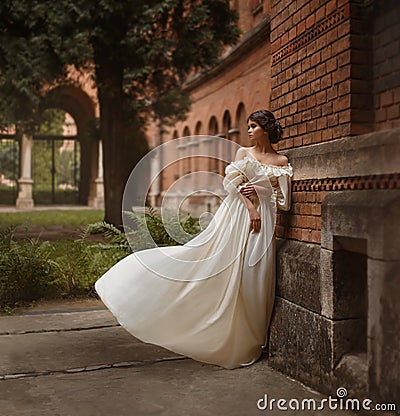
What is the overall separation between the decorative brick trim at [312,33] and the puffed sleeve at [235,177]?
3.16 ft

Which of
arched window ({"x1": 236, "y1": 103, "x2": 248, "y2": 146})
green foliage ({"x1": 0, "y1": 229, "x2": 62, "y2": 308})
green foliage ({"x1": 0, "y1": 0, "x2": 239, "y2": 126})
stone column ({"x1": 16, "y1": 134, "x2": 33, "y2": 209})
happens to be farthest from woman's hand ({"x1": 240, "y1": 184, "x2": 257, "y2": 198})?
stone column ({"x1": 16, "y1": 134, "x2": 33, "y2": 209})

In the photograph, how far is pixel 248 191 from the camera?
4.33 m

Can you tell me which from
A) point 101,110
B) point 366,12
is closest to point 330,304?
point 366,12

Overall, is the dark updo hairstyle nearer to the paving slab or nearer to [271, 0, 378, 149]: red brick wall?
[271, 0, 378, 149]: red brick wall

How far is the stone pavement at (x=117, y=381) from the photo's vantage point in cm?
342

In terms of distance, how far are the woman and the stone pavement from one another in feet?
0.76

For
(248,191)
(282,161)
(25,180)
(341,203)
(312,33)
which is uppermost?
(25,180)

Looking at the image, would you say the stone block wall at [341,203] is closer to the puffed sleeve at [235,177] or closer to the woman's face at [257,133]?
the woman's face at [257,133]

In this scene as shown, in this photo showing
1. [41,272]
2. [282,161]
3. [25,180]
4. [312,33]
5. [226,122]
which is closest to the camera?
[312,33]

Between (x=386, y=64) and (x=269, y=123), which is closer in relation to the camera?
(x=386, y=64)

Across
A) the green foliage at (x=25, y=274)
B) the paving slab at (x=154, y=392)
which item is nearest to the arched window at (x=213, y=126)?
the green foliage at (x=25, y=274)

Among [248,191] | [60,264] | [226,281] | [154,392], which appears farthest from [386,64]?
[60,264]

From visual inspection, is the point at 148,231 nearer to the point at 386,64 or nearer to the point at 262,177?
the point at 262,177

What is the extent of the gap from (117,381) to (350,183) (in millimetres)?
2079
